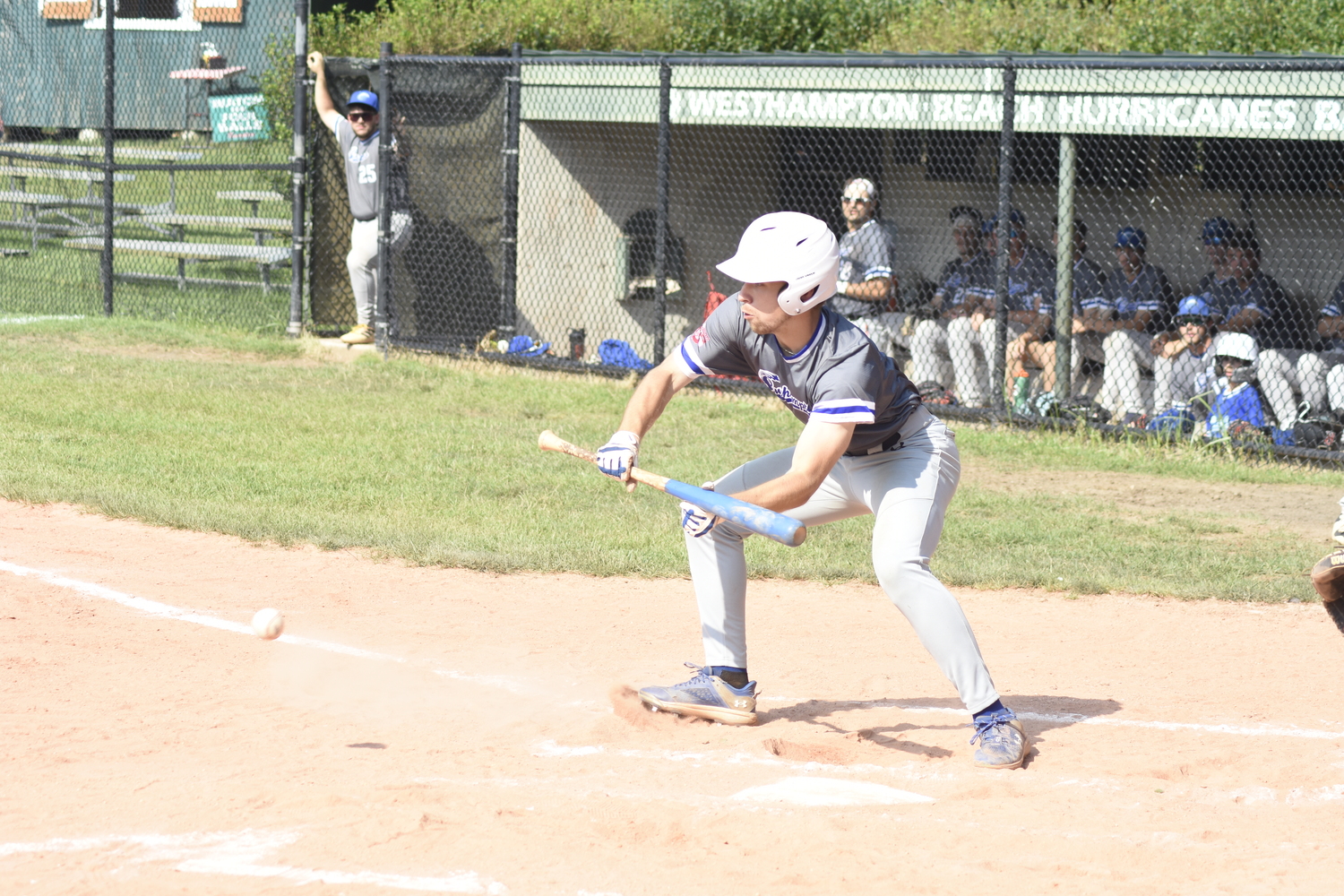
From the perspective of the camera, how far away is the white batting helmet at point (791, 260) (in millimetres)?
4262

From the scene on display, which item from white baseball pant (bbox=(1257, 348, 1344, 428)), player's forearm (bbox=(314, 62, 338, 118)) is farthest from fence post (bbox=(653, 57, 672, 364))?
white baseball pant (bbox=(1257, 348, 1344, 428))

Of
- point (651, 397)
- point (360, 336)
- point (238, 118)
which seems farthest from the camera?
point (238, 118)

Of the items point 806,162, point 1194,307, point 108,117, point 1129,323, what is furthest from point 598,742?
point 108,117

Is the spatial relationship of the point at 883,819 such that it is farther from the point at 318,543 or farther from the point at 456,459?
the point at 456,459

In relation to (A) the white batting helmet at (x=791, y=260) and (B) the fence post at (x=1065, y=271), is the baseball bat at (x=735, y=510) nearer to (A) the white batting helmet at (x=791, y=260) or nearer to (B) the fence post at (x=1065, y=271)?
(A) the white batting helmet at (x=791, y=260)

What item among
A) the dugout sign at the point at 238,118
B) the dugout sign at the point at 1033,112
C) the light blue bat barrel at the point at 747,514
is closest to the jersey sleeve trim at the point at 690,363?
the light blue bat barrel at the point at 747,514

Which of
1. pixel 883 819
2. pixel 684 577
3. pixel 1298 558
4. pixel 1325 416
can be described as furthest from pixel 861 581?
pixel 1325 416

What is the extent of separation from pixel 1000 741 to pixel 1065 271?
6.46 metres

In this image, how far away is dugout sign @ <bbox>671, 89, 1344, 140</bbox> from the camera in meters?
9.54

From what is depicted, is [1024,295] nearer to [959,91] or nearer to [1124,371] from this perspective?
[1124,371]

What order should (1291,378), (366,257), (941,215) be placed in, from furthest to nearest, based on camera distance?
(941,215) → (366,257) → (1291,378)

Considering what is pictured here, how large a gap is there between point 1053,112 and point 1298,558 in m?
4.35

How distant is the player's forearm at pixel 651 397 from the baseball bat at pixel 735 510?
0.19 metres

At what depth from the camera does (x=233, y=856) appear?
3.53 metres
